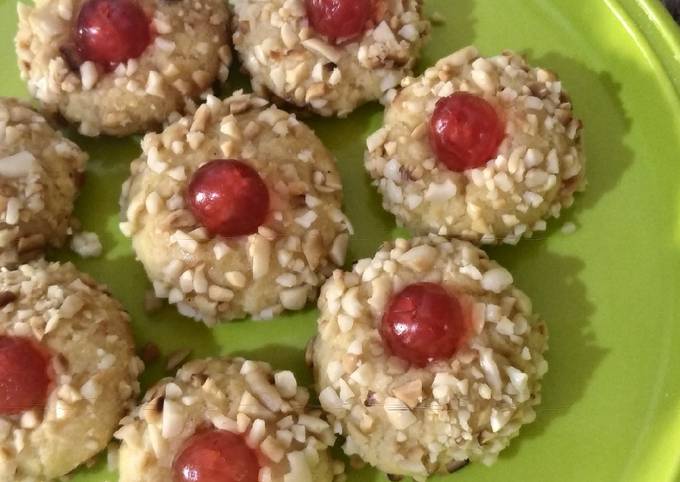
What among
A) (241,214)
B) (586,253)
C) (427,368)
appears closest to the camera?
(427,368)

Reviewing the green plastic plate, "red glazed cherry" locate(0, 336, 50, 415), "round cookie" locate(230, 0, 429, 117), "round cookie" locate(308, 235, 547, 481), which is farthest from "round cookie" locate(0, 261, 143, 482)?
"round cookie" locate(230, 0, 429, 117)

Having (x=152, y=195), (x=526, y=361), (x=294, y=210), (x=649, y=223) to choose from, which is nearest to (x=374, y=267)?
(x=294, y=210)

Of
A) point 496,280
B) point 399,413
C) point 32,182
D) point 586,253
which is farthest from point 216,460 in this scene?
point 586,253

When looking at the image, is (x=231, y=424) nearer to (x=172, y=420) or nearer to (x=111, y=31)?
(x=172, y=420)

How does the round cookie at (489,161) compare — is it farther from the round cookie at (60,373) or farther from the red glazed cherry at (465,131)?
the round cookie at (60,373)

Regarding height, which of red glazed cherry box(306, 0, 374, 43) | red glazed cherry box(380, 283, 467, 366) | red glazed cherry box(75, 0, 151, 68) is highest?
red glazed cherry box(306, 0, 374, 43)

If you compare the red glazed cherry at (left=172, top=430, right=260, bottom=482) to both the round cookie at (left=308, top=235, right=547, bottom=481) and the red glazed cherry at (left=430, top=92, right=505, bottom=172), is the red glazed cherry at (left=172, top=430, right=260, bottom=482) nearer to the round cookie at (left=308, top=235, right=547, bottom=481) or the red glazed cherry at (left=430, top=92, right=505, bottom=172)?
the round cookie at (left=308, top=235, right=547, bottom=481)

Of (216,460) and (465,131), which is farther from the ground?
(465,131)
